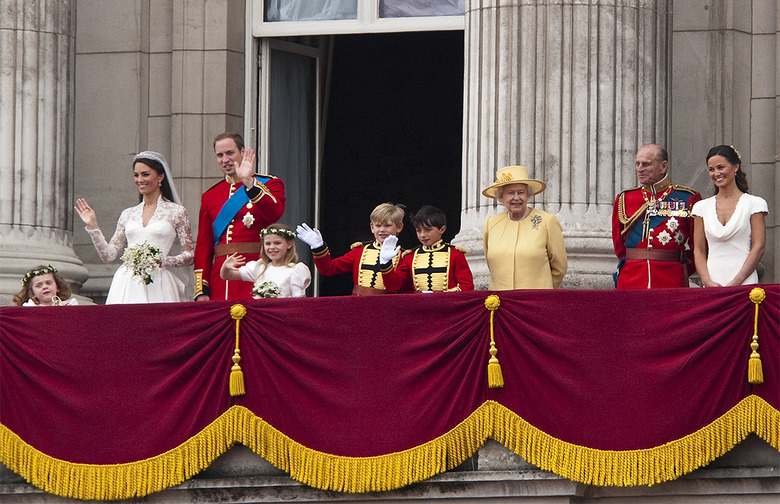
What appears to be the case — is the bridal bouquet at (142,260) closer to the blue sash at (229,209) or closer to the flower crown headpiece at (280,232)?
the blue sash at (229,209)

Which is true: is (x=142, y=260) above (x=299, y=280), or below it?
above

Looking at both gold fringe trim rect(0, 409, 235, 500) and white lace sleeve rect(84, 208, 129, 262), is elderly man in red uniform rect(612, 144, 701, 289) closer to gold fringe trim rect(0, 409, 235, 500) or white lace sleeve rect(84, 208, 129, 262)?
gold fringe trim rect(0, 409, 235, 500)

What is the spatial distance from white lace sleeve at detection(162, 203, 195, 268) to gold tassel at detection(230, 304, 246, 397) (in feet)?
5.23

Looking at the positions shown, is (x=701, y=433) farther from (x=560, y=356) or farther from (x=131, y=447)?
Result: (x=131, y=447)

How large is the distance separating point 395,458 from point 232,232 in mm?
2603

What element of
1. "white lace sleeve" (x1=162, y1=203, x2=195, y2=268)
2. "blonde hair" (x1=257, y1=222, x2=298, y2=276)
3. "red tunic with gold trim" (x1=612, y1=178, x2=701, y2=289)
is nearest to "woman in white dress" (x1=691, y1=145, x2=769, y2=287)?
"red tunic with gold trim" (x1=612, y1=178, x2=701, y2=289)

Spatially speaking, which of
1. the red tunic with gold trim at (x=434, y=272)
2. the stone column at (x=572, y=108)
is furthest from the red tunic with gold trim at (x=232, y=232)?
the stone column at (x=572, y=108)

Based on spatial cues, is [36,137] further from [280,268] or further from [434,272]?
[434,272]

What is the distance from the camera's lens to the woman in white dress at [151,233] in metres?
12.4

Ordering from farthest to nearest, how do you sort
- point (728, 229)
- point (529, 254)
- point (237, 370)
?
A: point (529, 254) → point (728, 229) → point (237, 370)

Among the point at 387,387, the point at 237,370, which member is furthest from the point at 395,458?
the point at 237,370

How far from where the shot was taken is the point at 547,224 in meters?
11.5

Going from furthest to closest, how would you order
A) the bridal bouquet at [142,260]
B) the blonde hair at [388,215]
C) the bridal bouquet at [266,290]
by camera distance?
the bridal bouquet at [142,260]
the blonde hair at [388,215]
the bridal bouquet at [266,290]

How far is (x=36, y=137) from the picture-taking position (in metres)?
14.0
